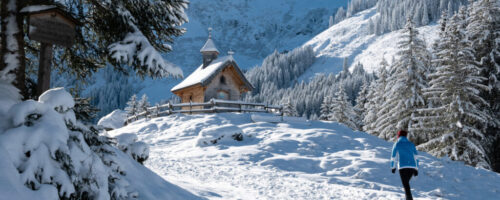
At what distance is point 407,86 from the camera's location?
2517 centimetres

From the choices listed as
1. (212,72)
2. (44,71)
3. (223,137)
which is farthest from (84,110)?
(212,72)

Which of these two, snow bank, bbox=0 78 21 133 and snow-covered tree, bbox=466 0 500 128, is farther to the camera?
snow-covered tree, bbox=466 0 500 128

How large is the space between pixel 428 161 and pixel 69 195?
1449 centimetres

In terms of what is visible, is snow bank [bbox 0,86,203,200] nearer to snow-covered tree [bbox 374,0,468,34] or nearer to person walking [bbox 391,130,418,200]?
person walking [bbox 391,130,418,200]

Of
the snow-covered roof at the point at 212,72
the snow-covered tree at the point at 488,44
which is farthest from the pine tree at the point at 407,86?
the snow-covered roof at the point at 212,72

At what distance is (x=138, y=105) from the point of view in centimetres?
5988

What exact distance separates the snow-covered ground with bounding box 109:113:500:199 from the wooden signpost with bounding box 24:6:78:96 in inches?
158

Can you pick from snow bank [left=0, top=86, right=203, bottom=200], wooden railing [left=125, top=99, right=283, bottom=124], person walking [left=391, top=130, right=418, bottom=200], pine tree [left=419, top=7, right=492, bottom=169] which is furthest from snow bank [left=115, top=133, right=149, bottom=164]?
wooden railing [left=125, top=99, right=283, bottom=124]

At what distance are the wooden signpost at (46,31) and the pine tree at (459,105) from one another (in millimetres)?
19665

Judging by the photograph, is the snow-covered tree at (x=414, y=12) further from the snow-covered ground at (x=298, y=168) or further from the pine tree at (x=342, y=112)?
the snow-covered ground at (x=298, y=168)

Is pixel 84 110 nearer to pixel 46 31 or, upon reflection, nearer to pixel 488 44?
pixel 46 31

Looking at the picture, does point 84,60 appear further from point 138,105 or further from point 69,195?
point 138,105

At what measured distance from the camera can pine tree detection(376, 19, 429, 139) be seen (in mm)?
24688

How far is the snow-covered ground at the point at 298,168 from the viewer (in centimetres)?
1022
